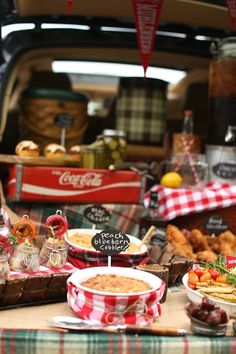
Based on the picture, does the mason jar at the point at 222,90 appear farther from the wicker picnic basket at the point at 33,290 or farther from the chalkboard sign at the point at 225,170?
the wicker picnic basket at the point at 33,290

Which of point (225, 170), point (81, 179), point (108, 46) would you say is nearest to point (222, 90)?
point (225, 170)

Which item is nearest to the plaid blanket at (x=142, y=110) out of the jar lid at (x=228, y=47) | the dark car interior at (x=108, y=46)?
the dark car interior at (x=108, y=46)

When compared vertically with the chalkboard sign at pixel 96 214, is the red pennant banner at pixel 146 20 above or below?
above

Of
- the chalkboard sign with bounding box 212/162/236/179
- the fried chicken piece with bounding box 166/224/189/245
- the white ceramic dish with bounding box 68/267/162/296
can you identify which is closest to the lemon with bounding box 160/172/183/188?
the chalkboard sign with bounding box 212/162/236/179

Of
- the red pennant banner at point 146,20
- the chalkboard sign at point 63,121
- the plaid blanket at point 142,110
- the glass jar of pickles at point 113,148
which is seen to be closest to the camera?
the red pennant banner at point 146,20

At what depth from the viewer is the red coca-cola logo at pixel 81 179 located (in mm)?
2568

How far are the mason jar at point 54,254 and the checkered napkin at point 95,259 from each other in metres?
0.09

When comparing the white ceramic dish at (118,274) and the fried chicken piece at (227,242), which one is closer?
the white ceramic dish at (118,274)

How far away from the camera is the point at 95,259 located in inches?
75.4

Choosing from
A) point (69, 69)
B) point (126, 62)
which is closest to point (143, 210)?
point (126, 62)

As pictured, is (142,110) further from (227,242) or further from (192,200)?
(227,242)

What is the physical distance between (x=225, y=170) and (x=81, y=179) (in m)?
0.80

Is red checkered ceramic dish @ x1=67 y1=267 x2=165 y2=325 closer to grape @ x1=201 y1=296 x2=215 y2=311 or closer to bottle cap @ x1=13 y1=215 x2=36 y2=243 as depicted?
grape @ x1=201 y1=296 x2=215 y2=311

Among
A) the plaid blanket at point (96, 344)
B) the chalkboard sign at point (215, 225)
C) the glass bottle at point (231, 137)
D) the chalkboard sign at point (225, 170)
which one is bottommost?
the plaid blanket at point (96, 344)
